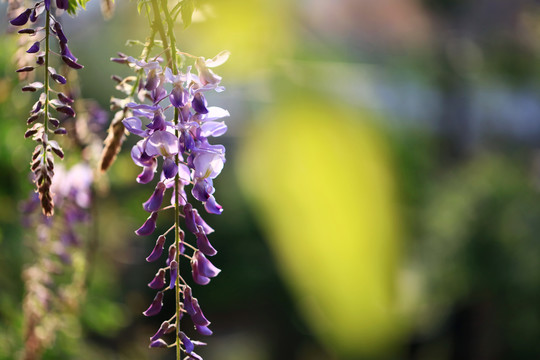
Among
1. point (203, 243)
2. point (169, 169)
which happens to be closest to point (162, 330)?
point (203, 243)

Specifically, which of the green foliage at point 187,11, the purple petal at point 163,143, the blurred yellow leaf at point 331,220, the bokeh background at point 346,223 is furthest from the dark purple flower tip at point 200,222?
the blurred yellow leaf at point 331,220

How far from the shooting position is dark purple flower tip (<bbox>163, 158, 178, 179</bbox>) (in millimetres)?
861

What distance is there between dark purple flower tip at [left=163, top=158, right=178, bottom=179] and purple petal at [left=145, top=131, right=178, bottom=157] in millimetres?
11

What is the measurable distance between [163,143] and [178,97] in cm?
7

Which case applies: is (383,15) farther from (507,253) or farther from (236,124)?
(507,253)

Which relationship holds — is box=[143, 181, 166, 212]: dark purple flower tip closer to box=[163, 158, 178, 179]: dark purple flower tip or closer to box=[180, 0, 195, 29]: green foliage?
box=[163, 158, 178, 179]: dark purple flower tip

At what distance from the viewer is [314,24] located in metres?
15.5

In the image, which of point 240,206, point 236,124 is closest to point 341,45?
point 236,124

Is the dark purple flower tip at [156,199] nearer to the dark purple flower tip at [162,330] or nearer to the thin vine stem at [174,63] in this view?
the thin vine stem at [174,63]

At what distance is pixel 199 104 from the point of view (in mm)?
865

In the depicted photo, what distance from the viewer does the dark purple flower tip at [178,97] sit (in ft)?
2.78

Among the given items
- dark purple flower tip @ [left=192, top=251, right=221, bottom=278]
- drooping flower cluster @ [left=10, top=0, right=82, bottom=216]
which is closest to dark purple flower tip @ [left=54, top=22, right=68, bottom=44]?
drooping flower cluster @ [left=10, top=0, right=82, bottom=216]

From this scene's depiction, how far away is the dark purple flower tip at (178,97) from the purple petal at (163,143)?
0.04m

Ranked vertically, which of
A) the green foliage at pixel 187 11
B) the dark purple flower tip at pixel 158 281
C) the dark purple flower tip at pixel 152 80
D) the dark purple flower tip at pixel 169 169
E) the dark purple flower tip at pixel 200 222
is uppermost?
the green foliage at pixel 187 11
